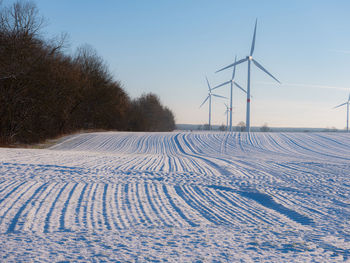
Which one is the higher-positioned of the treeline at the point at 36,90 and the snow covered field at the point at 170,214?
the treeline at the point at 36,90

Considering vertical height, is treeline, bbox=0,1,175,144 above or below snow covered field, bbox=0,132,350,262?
above

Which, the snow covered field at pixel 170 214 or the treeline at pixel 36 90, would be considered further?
the treeline at pixel 36 90

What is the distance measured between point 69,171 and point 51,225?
6.12m

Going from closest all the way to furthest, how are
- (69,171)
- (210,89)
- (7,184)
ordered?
(7,184) → (69,171) → (210,89)

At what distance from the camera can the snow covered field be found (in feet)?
16.2

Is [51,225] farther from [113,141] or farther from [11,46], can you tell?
[113,141]

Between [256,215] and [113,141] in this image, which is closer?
[256,215]

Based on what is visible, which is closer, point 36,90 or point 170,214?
point 170,214

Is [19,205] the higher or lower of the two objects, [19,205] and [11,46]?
the lower

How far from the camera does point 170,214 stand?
698 cm

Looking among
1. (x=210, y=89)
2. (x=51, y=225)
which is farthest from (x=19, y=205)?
(x=210, y=89)

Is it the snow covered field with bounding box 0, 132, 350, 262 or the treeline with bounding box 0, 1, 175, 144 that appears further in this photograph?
the treeline with bounding box 0, 1, 175, 144

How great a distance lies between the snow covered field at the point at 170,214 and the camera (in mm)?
4926

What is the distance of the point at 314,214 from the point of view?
23.9ft
